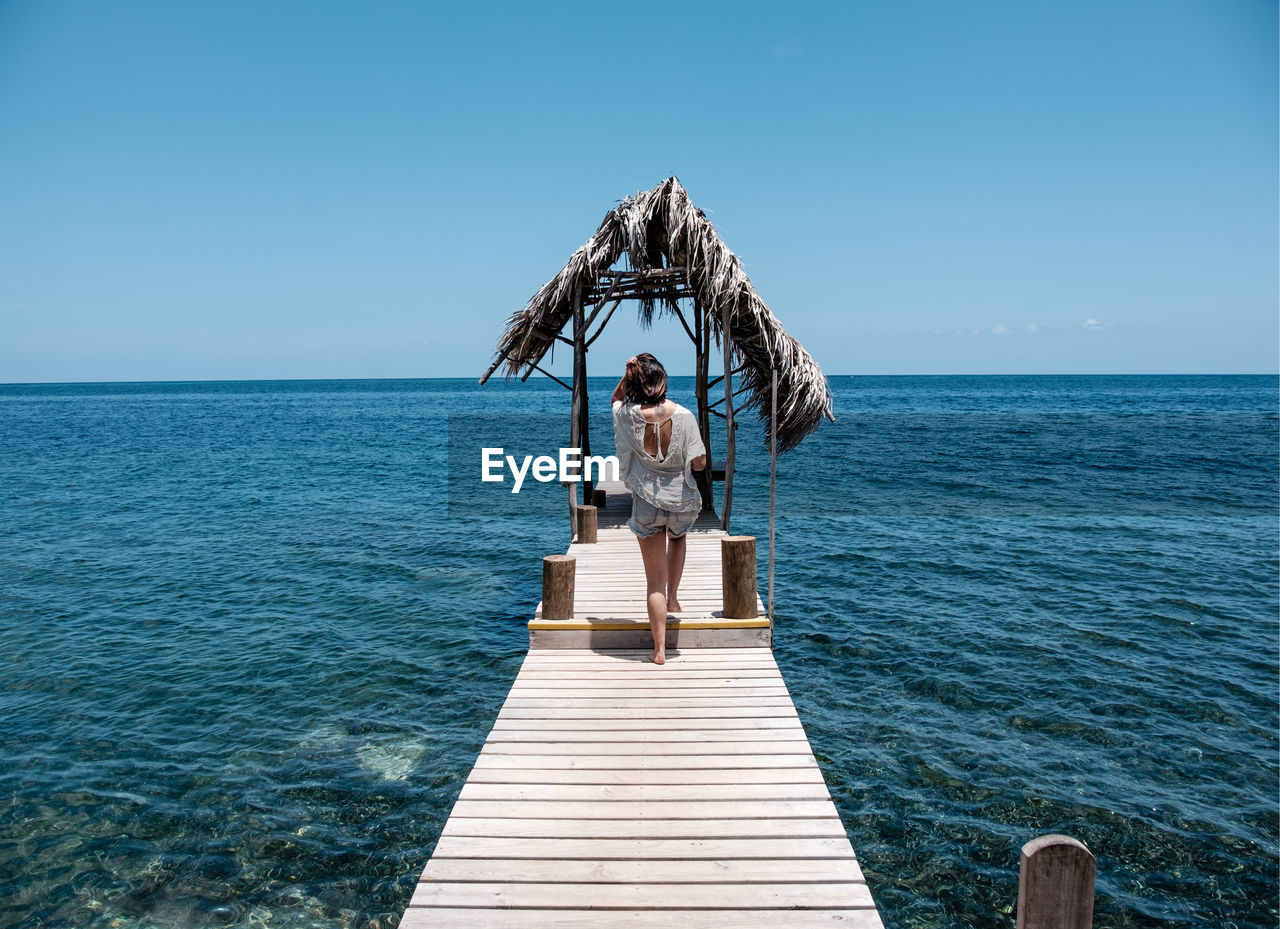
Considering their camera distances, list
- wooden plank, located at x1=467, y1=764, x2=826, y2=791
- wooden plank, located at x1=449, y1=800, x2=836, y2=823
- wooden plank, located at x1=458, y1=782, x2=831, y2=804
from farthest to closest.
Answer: wooden plank, located at x1=467, y1=764, x2=826, y2=791 → wooden plank, located at x1=458, y1=782, x2=831, y2=804 → wooden plank, located at x1=449, y1=800, x2=836, y2=823

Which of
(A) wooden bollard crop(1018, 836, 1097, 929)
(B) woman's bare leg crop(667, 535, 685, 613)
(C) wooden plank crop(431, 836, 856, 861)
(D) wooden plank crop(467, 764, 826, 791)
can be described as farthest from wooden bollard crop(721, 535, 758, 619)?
(A) wooden bollard crop(1018, 836, 1097, 929)

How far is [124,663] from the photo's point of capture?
8.88 m

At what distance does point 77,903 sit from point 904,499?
60.9 feet

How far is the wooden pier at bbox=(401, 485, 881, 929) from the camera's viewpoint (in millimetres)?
3012

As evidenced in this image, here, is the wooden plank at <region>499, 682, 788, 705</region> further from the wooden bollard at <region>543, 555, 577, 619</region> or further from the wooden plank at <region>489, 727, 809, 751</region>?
the wooden bollard at <region>543, 555, 577, 619</region>

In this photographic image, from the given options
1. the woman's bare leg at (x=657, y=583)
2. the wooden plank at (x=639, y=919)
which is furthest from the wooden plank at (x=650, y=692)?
the wooden plank at (x=639, y=919)

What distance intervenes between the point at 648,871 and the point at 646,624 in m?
2.78

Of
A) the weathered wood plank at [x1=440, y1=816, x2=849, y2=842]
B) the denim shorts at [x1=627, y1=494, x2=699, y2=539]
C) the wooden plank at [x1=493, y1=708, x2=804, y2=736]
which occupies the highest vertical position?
the denim shorts at [x1=627, y1=494, x2=699, y2=539]

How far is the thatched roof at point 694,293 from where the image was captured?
966 centimetres

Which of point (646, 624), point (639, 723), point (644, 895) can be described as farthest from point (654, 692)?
point (644, 895)

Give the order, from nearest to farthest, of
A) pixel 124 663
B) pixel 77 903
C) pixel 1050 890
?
1. pixel 1050 890
2. pixel 77 903
3. pixel 124 663

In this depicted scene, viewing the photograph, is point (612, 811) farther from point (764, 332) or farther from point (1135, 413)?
point (1135, 413)

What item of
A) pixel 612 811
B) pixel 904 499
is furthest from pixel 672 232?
pixel 904 499

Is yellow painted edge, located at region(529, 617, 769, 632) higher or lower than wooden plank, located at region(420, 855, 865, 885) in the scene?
higher
